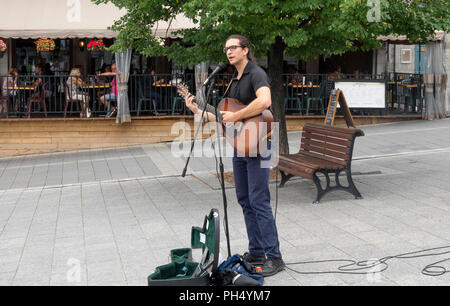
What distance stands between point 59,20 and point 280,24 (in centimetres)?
821

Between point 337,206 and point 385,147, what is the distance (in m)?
5.17

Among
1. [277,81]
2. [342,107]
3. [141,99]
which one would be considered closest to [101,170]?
[277,81]

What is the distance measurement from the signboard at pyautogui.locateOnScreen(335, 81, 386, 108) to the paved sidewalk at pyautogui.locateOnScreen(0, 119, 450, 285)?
331cm

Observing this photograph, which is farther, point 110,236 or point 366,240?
point 110,236

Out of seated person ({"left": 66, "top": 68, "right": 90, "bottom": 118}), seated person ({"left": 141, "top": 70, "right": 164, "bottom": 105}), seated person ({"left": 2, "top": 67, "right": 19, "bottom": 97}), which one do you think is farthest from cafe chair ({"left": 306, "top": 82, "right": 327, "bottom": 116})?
seated person ({"left": 2, "top": 67, "right": 19, "bottom": 97})

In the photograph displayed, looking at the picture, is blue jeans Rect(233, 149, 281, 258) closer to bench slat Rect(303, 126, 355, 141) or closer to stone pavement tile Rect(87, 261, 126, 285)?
stone pavement tile Rect(87, 261, 126, 285)

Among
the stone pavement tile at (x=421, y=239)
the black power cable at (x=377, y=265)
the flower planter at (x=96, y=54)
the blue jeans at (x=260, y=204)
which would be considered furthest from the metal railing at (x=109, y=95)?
the black power cable at (x=377, y=265)

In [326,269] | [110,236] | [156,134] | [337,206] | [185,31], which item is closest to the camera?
[326,269]

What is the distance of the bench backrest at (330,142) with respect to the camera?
26.9ft

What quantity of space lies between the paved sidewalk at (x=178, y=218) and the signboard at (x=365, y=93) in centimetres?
331

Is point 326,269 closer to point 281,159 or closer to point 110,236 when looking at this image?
point 110,236

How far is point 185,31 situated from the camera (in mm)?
9703

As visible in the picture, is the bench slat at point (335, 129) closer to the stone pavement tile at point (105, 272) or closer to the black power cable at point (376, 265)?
the black power cable at point (376, 265)
